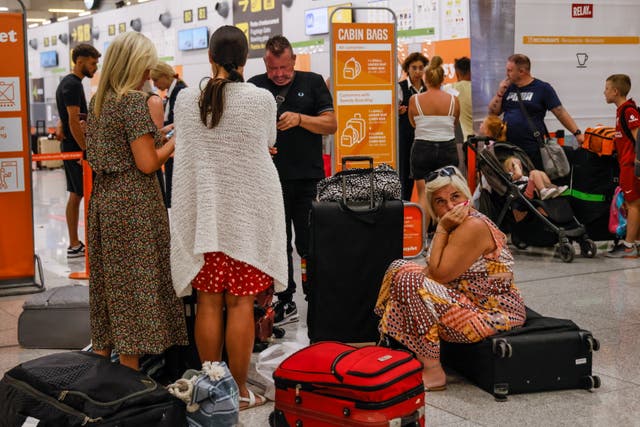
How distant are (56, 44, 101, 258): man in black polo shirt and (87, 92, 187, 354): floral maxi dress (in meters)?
3.33

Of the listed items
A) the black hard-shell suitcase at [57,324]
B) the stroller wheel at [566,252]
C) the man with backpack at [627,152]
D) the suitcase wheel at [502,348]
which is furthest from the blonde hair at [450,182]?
the man with backpack at [627,152]

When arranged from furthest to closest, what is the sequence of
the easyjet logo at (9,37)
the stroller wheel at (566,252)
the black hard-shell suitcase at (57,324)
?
the stroller wheel at (566,252)
the easyjet logo at (9,37)
the black hard-shell suitcase at (57,324)

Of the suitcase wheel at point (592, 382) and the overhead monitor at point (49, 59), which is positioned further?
the overhead monitor at point (49, 59)

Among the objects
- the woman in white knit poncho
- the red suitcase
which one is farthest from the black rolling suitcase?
the red suitcase

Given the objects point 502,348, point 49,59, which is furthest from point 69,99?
point 49,59

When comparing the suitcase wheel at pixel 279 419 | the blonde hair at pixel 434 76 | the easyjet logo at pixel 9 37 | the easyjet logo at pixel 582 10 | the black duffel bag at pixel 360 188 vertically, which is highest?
the easyjet logo at pixel 582 10

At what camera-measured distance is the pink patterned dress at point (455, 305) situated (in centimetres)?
365

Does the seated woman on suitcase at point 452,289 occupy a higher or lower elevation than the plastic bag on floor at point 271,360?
higher

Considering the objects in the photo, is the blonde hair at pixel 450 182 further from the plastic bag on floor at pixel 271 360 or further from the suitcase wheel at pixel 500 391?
the plastic bag on floor at pixel 271 360

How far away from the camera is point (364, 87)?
21.3 feet

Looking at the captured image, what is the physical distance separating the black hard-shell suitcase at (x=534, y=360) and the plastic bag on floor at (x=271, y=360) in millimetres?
840

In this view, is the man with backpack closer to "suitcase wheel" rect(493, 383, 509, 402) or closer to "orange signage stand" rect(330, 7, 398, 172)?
"orange signage stand" rect(330, 7, 398, 172)

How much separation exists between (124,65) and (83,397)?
1385 mm

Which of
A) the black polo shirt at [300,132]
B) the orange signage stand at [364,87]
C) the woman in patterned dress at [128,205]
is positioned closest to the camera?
the woman in patterned dress at [128,205]
